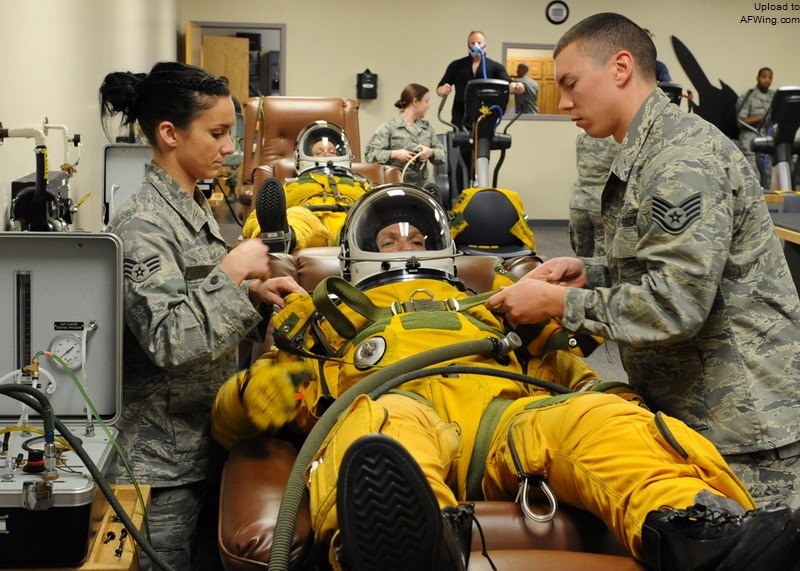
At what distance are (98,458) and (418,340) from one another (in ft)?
2.55

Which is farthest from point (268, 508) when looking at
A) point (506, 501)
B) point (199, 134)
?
point (199, 134)

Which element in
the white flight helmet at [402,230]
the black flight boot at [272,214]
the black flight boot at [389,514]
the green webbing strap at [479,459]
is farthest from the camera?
the white flight helmet at [402,230]

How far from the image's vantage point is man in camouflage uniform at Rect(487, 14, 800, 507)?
5.59ft

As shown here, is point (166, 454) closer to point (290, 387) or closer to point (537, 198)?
point (290, 387)

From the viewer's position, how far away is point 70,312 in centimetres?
155

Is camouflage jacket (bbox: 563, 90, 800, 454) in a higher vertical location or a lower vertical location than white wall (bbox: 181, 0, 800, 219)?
lower

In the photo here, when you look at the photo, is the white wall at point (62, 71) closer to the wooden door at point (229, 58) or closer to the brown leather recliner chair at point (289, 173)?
the brown leather recliner chair at point (289, 173)

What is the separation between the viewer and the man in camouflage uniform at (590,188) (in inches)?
182

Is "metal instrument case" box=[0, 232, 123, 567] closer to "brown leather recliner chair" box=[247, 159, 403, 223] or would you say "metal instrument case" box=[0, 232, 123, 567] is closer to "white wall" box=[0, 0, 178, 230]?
"white wall" box=[0, 0, 178, 230]

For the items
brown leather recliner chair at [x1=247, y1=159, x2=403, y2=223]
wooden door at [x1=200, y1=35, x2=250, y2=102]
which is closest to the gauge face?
brown leather recliner chair at [x1=247, y1=159, x2=403, y2=223]

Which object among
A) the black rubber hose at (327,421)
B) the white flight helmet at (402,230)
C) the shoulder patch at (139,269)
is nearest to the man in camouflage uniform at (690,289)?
the black rubber hose at (327,421)

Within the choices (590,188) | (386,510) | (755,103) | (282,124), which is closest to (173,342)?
(386,510)

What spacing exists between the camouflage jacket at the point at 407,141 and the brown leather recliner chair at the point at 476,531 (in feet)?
18.0

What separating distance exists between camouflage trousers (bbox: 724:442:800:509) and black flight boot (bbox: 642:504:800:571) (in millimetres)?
583
